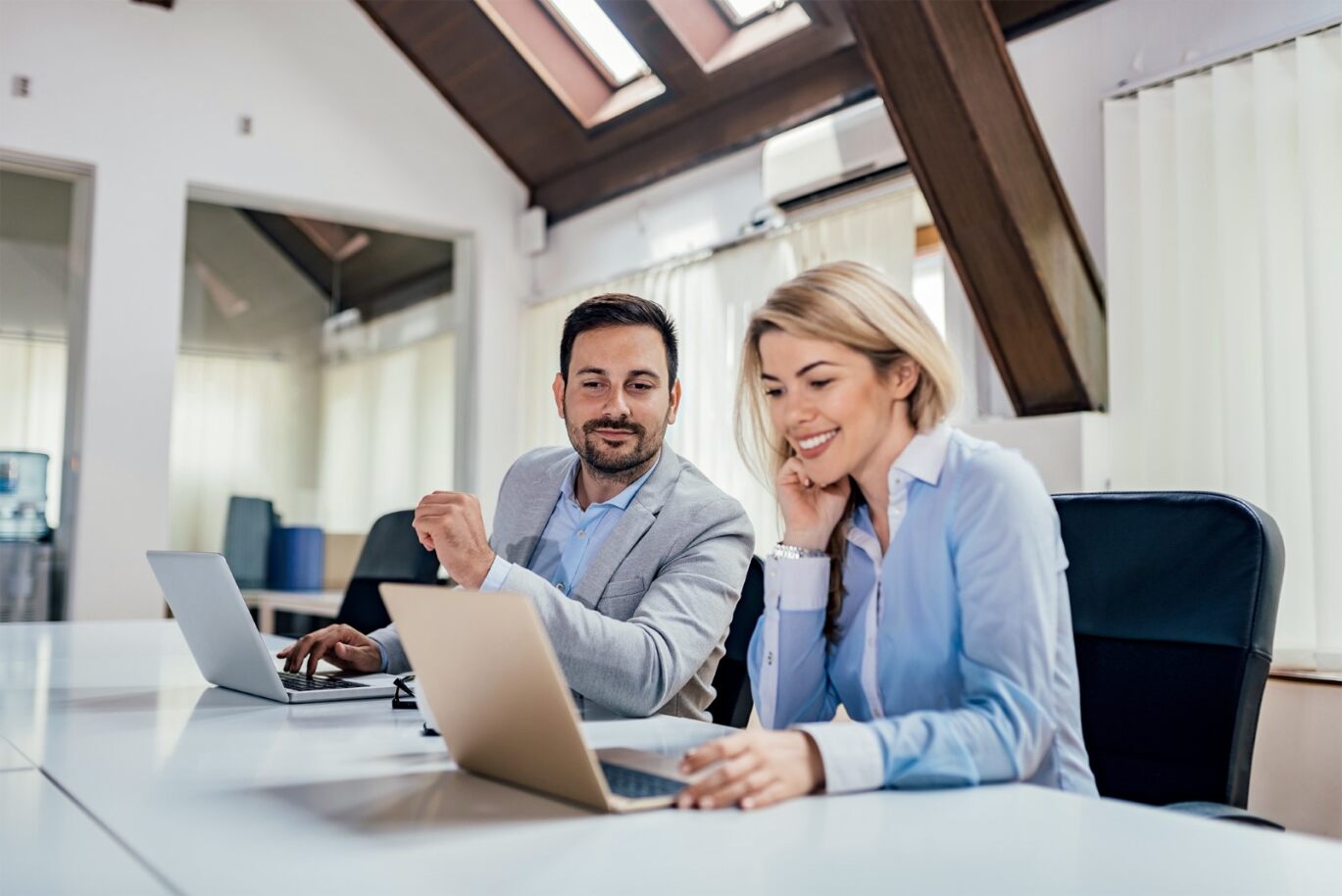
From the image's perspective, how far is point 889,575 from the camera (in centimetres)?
130

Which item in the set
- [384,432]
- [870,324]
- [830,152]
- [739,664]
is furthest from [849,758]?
[384,432]

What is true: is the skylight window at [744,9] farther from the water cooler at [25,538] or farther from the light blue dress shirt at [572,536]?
the water cooler at [25,538]

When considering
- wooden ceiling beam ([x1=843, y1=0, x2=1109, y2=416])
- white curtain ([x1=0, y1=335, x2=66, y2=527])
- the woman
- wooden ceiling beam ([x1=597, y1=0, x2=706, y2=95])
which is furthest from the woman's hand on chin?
white curtain ([x1=0, y1=335, x2=66, y2=527])

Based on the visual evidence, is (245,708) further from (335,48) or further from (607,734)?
(335,48)

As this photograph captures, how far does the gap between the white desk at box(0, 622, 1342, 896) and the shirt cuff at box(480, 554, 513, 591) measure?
22 centimetres

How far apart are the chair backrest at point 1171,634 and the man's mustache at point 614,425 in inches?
26.1

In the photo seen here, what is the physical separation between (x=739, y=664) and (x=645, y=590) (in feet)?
0.75

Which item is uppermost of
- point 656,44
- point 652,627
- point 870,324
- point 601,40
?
point 601,40

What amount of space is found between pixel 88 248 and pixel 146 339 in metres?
0.39

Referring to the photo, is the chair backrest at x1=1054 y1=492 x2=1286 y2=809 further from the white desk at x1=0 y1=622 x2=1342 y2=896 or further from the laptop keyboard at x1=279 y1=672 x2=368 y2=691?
the laptop keyboard at x1=279 y1=672 x2=368 y2=691

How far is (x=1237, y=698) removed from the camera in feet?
4.38

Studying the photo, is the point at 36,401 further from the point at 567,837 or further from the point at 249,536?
the point at 567,837

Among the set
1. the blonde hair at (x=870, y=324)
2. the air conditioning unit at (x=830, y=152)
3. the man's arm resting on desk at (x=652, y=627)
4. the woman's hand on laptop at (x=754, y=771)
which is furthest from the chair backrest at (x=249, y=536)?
the woman's hand on laptop at (x=754, y=771)

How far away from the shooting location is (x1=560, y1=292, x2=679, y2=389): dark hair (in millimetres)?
1929
